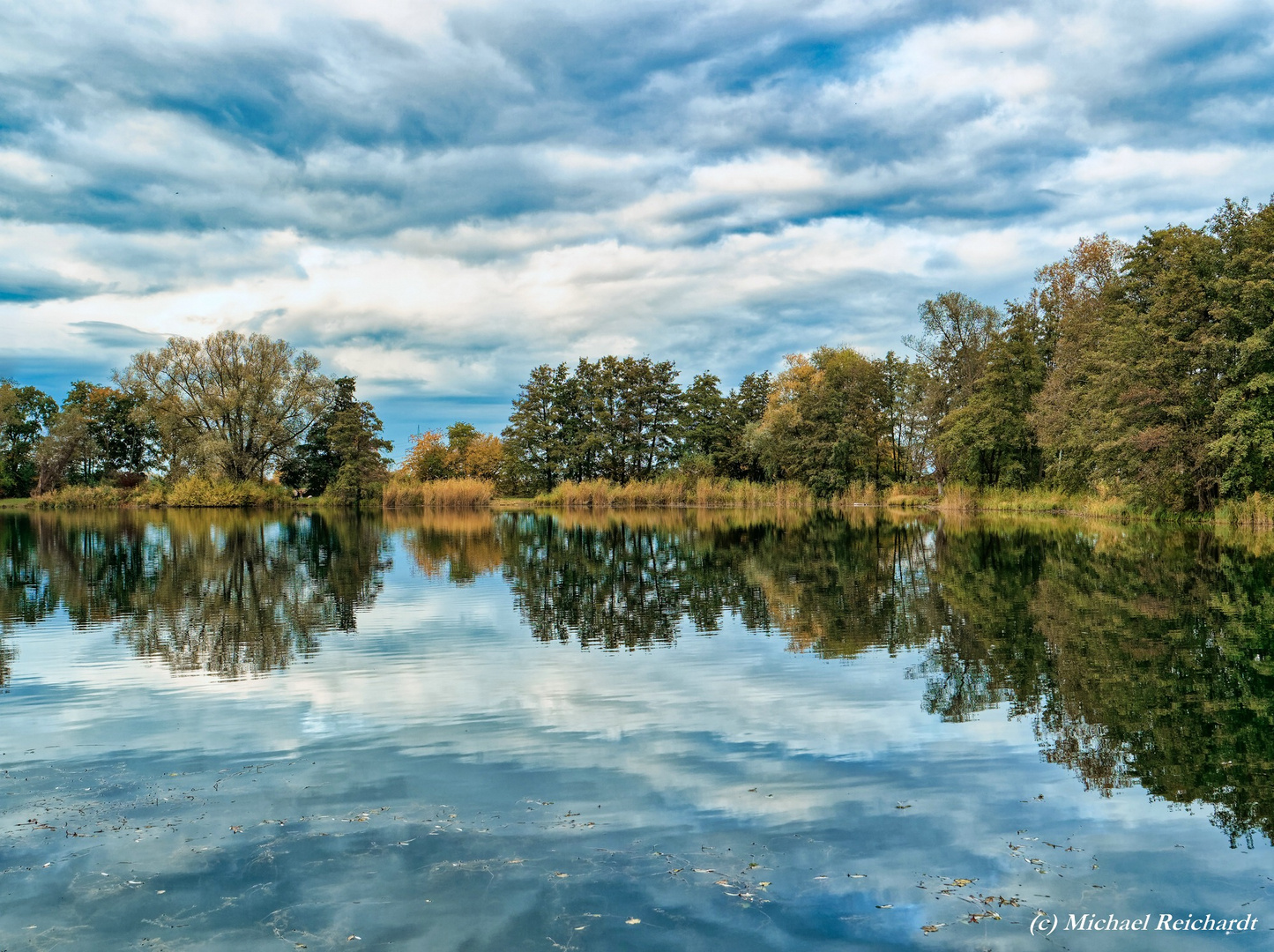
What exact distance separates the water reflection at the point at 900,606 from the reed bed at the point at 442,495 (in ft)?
111

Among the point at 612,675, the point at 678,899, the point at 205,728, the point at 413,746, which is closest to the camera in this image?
the point at 678,899

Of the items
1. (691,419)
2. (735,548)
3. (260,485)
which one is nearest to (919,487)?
(691,419)

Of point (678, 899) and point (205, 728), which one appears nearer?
point (678, 899)

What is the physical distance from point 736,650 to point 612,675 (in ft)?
7.47

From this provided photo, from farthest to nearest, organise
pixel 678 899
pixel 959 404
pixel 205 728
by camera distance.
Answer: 1. pixel 959 404
2. pixel 205 728
3. pixel 678 899

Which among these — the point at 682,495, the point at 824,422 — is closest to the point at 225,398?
the point at 682,495

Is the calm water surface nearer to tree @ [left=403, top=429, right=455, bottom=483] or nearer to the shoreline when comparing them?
the shoreline

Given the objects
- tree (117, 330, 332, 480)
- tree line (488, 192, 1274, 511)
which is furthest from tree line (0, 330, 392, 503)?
tree line (488, 192, 1274, 511)

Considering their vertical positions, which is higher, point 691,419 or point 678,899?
point 691,419

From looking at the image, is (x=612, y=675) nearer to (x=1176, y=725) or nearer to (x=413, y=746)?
(x=413, y=746)

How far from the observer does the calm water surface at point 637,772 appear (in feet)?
15.2

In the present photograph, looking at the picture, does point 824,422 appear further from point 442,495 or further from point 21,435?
point 21,435

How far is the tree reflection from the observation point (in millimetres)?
12625

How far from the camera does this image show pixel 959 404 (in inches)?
2430
